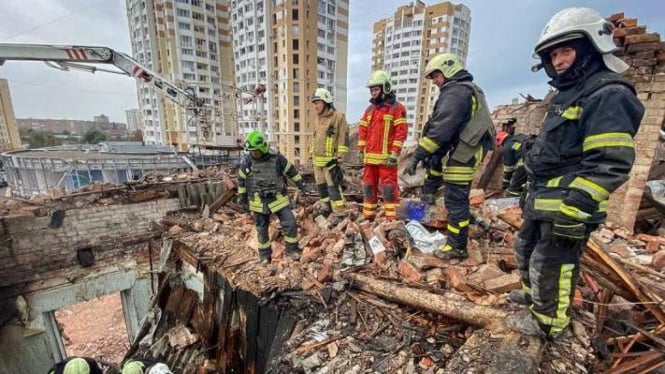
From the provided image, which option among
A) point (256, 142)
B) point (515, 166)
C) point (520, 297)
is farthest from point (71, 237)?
point (515, 166)

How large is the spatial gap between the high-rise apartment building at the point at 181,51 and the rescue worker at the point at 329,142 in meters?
25.5

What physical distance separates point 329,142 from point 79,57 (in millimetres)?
7617

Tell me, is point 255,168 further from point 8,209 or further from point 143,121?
point 143,121

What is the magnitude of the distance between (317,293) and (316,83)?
26.9 m

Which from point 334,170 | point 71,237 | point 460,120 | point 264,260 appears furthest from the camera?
point 71,237

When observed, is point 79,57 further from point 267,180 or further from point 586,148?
point 586,148

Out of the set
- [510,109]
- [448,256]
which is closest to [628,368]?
[448,256]

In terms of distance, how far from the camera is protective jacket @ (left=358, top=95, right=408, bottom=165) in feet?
11.8

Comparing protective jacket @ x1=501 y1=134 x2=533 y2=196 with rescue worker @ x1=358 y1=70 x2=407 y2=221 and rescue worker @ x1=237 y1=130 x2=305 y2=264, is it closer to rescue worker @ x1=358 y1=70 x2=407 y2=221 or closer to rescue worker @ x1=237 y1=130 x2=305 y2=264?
rescue worker @ x1=358 y1=70 x2=407 y2=221

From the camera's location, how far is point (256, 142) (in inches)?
138

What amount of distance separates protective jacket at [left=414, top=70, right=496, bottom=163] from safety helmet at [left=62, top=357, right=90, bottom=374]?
5.29 m

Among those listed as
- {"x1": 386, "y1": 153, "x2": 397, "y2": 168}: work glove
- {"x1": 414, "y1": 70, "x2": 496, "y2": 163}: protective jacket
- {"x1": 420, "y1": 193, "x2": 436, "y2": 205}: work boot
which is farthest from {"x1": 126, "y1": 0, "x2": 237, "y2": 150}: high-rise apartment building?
{"x1": 414, "y1": 70, "x2": 496, "y2": 163}: protective jacket

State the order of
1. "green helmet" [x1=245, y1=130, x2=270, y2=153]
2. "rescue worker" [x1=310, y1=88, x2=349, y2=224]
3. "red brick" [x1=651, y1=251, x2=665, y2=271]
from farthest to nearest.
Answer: "rescue worker" [x1=310, y1=88, x2=349, y2=224] < "green helmet" [x1=245, y1=130, x2=270, y2=153] < "red brick" [x1=651, y1=251, x2=665, y2=271]

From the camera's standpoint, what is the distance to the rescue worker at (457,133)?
2.60m
